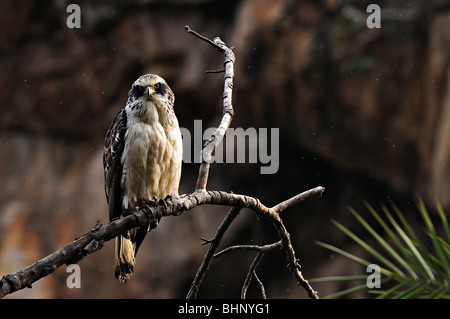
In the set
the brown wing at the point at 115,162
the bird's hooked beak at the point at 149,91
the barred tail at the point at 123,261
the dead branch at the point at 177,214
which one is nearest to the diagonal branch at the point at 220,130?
the dead branch at the point at 177,214

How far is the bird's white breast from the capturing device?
224cm

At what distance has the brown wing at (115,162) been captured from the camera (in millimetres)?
2299

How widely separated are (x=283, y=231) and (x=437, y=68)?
141 inches

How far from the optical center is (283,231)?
186 centimetres

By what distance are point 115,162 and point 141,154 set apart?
0.14 meters

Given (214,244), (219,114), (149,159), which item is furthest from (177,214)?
(219,114)

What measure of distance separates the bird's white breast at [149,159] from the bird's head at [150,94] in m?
0.06

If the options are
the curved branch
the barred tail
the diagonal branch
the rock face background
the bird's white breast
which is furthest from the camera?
the rock face background

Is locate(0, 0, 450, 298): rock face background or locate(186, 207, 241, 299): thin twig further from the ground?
locate(0, 0, 450, 298): rock face background

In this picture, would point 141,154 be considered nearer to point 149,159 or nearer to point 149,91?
point 149,159

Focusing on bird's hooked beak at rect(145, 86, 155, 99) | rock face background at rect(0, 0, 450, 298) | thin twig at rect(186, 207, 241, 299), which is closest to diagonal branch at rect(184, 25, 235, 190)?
thin twig at rect(186, 207, 241, 299)

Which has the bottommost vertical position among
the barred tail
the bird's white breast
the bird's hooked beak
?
the barred tail

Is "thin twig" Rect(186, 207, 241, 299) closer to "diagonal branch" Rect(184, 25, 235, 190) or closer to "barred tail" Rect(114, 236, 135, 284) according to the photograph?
"diagonal branch" Rect(184, 25, 235, 190)
